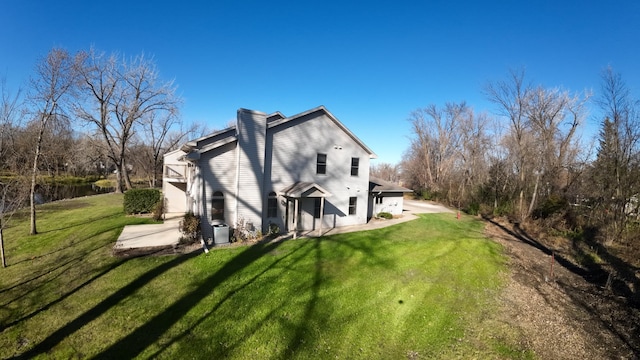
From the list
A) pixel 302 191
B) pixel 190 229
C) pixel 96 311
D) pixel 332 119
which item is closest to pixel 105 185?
pixel 190 229

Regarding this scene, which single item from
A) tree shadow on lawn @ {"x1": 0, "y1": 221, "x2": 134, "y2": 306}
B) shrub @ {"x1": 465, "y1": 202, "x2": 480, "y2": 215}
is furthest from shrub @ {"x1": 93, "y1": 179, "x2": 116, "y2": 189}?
shrub @ {"x1": 465, "y1": 202, "x2": 480, "y2": 215}

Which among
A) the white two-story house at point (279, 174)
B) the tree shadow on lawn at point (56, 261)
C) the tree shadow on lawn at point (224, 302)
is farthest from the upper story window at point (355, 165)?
the tree shadow on lawn at point (56, 261)

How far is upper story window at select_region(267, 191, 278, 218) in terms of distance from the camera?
1633cm

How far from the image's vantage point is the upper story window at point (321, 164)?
717 inches

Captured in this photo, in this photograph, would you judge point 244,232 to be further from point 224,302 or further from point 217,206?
point 224,302

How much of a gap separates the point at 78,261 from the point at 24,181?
5.81 metres

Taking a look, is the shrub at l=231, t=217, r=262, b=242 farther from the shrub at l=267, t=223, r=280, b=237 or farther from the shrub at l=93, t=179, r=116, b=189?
the shrub at l=93, t=179, r=116, b=189

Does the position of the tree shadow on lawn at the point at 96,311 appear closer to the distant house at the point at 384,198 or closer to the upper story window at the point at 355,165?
the upper story window at the point at 355,165

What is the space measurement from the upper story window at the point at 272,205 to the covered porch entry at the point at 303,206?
42cm

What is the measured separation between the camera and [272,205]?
16438 mm

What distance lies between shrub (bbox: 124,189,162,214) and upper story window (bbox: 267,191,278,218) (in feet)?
32.7

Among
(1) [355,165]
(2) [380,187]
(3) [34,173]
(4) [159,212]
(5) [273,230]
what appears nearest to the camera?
(3) [34,173]

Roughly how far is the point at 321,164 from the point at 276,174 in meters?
3.18

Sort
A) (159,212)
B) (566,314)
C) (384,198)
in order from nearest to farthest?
(566,314) → (159,212) → (384,198)
